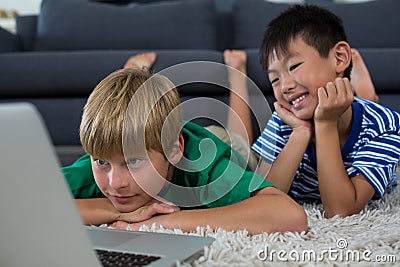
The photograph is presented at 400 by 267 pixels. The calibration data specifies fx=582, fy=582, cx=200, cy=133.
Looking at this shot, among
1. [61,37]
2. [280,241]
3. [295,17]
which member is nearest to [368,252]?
[280,241]

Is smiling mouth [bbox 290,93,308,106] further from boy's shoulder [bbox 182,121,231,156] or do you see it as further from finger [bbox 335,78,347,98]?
boy's shoulder [bbox 182,121,231,156]

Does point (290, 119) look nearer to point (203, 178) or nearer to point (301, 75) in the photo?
point (301, 75)

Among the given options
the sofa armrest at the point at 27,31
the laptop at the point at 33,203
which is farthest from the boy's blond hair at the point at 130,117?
the sofa armrest at the point at 27,31

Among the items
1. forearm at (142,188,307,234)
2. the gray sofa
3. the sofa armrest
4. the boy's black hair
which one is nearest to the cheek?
forearm at (142,188,307,234)

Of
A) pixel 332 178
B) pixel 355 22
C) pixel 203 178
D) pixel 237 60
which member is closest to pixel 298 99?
pixel 332 178

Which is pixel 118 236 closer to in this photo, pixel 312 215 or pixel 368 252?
pixel 368 252

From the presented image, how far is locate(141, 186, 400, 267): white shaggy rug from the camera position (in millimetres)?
766

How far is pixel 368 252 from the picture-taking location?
833 millimetres

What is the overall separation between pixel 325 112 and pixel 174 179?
0.36m

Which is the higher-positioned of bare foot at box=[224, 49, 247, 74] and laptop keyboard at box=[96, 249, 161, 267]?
laptop keyboard at box=[96, 249, 161, 267]

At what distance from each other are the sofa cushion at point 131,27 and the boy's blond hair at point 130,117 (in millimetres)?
1703

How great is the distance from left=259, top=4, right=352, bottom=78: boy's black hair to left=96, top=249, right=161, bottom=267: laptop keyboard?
0.78 metres

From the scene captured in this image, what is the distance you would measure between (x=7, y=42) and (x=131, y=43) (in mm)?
561

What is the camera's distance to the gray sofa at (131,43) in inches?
86.4
